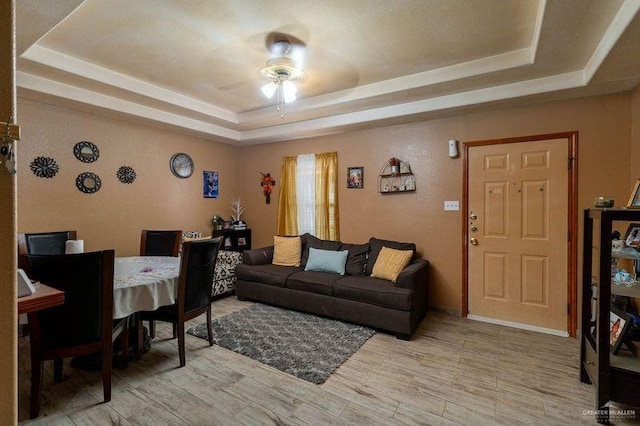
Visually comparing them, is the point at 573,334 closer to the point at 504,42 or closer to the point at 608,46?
the point at 608,46

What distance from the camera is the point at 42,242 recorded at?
2.83 metres

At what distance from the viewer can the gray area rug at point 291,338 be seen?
2449mm

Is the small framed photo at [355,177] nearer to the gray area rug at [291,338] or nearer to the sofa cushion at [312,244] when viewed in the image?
the sofa cushion at [312,244]

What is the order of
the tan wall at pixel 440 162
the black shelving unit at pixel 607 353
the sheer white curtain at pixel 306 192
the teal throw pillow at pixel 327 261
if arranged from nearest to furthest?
the black shelving unit at pixel 607 353
the tan wall at pixel 440 162
the teal throw pillow at pixel 327 261
the sheer white curtain at pixel 306 192

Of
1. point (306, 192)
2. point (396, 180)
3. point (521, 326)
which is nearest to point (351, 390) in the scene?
point (521, 326)

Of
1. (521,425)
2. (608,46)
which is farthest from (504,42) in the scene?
(521,425)

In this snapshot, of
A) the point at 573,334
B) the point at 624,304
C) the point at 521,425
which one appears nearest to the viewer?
the point at 521,425

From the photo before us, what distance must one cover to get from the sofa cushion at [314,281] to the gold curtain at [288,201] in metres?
1.25

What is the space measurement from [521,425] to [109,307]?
264cm

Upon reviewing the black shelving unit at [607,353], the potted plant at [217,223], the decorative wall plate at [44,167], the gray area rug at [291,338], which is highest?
the decorative wall plate at [44,167]

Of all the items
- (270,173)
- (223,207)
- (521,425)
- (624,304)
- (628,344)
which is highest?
(270,173)

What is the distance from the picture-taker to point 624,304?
234cm

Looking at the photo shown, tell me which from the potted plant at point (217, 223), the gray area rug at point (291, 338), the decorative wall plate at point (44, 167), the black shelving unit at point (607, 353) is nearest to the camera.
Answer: the black shelving unit at point (607, 353)

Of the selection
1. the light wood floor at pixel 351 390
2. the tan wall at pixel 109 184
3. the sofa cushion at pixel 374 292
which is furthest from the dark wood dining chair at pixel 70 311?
the sofa cushion at pixel 374 292
